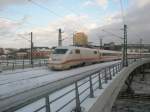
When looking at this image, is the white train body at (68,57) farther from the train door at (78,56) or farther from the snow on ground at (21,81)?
the snow on ground at (21,81)

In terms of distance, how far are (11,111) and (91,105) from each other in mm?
7144

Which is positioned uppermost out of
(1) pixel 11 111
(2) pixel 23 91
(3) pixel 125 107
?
(1) pixel 11 111

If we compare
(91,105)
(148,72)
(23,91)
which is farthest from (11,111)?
(148,72)

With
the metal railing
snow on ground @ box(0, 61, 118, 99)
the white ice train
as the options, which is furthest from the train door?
the metal railing

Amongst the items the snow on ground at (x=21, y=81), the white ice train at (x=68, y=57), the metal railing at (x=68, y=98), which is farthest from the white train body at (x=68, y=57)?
the metal railing at (x=68, y=98)

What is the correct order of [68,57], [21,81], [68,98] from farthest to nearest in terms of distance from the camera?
[68,57] < [21,81] < [68,98]

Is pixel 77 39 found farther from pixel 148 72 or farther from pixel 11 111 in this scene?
pixel 11 111

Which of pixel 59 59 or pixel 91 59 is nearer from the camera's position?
pixel 59 59

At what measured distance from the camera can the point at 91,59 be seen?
47.2 meters

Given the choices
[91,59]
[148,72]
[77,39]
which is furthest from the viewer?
[148,72]

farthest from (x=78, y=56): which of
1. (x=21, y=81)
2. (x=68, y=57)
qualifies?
(x=21, y=81)

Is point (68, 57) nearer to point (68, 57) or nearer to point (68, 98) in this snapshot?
point (68, 57)

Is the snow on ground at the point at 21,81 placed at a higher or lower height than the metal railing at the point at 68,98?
lower

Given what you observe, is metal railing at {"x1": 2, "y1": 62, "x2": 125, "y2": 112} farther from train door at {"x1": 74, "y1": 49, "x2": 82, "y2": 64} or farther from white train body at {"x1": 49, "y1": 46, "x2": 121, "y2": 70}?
train door at {"x1": 74, "y1": 49, "x2": 82, "y2": 64}
